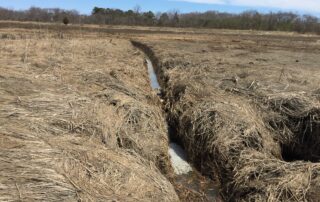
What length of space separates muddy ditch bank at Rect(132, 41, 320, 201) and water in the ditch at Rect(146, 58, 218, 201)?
0.16 meters

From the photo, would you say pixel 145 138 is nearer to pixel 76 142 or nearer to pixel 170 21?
pixel 76 142

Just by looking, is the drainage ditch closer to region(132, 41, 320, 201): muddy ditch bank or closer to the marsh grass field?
the marsh grass field

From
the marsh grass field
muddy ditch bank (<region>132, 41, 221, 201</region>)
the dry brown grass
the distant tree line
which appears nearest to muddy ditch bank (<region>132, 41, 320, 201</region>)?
the marsh grass field

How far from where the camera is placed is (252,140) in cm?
916

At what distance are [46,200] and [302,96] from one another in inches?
307

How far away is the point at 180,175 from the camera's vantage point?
30.3 ft

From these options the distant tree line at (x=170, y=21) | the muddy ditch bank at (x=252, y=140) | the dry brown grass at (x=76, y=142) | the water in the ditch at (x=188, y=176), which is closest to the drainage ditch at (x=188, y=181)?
the water in the ditch at (x=188, y=176)

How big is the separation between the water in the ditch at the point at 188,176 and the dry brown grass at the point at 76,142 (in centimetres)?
49

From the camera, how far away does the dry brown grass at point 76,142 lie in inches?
205

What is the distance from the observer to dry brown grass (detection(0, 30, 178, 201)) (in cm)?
521

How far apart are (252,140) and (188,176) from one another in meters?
1.47

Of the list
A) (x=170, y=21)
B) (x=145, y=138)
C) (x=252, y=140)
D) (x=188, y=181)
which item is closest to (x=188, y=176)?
(x=188, y=181)

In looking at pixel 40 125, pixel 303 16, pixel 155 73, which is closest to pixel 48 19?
pixel 303 16

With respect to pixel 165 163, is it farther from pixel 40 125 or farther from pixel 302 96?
pixel 302 96
